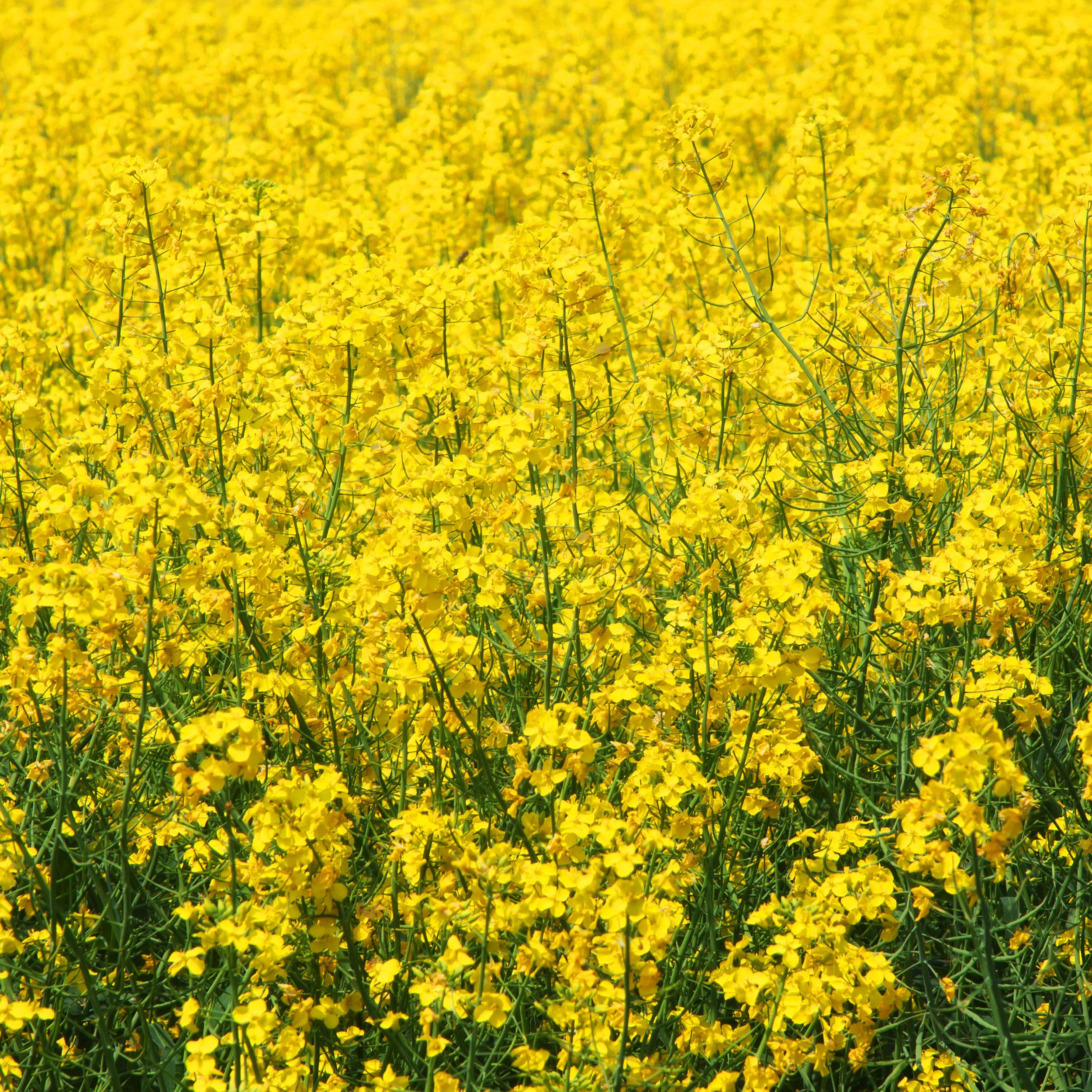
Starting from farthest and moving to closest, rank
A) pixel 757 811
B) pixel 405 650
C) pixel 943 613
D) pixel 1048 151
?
pixel 1048 151 < pixel 757 811 < pixel 405 650 < pixel 943 613

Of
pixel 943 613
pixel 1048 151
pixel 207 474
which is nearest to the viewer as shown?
pixel 943 613

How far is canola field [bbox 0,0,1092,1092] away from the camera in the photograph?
2.59 metres

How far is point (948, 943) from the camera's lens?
10.8 feet

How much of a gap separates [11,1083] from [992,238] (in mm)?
3612

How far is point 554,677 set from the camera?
130 inches

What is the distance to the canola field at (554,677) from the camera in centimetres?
259

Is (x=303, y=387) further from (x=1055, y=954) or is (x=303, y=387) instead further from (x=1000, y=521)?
(x=1055, y=954)

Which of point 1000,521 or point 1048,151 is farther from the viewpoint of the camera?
point 1048,151

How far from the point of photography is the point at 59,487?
2.80m

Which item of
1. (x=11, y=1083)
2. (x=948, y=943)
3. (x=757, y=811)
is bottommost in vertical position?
(x=948, y=943)

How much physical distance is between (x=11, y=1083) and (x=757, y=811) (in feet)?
6.01

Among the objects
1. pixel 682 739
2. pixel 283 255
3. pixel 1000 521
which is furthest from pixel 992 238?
pixel 283 255

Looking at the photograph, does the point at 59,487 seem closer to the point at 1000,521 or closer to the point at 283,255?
the point at 1000,521

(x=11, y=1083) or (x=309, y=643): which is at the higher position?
(x=309, y=643)
